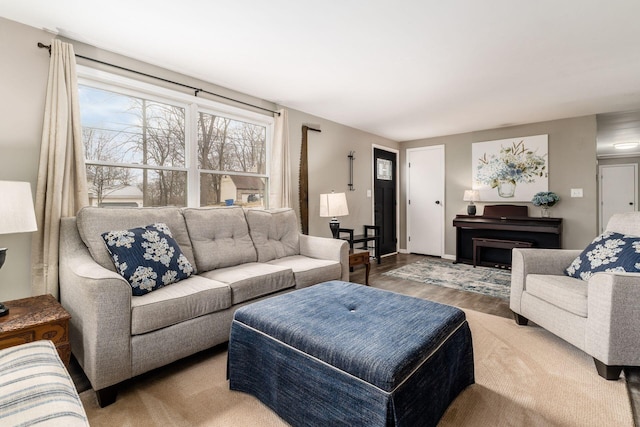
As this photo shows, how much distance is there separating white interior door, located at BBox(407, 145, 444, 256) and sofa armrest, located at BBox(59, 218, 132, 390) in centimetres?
514

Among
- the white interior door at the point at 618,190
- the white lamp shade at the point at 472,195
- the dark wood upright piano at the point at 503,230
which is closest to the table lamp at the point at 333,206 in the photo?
the dark wood upright piano at the point at 503,230

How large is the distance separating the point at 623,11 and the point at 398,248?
460 centimetres

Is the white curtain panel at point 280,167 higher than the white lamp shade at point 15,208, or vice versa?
the white curtain panel at point 280,167

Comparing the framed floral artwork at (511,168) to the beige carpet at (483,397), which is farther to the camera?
the framed floral artwork at (511,168)

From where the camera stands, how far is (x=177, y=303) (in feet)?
5.81

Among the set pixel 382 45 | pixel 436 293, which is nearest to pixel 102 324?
pixel 382 45

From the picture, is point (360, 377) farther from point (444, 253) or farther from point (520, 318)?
point (444, 253)

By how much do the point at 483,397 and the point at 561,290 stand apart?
1.01m

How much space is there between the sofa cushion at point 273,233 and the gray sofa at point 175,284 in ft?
0.03

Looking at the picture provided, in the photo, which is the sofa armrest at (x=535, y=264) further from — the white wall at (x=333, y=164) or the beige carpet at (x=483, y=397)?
the white wall at (x=333, y=164)

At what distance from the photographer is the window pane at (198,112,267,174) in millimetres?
3141

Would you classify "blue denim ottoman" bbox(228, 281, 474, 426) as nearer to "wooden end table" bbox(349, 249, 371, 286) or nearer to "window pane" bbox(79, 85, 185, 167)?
"wooden end table" bbox(349, 249, 371, 286)

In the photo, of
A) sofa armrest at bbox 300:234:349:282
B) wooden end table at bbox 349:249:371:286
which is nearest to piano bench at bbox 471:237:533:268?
wooden end table at bbox 349:249:371:286

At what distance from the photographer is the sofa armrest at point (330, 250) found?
117 inches
